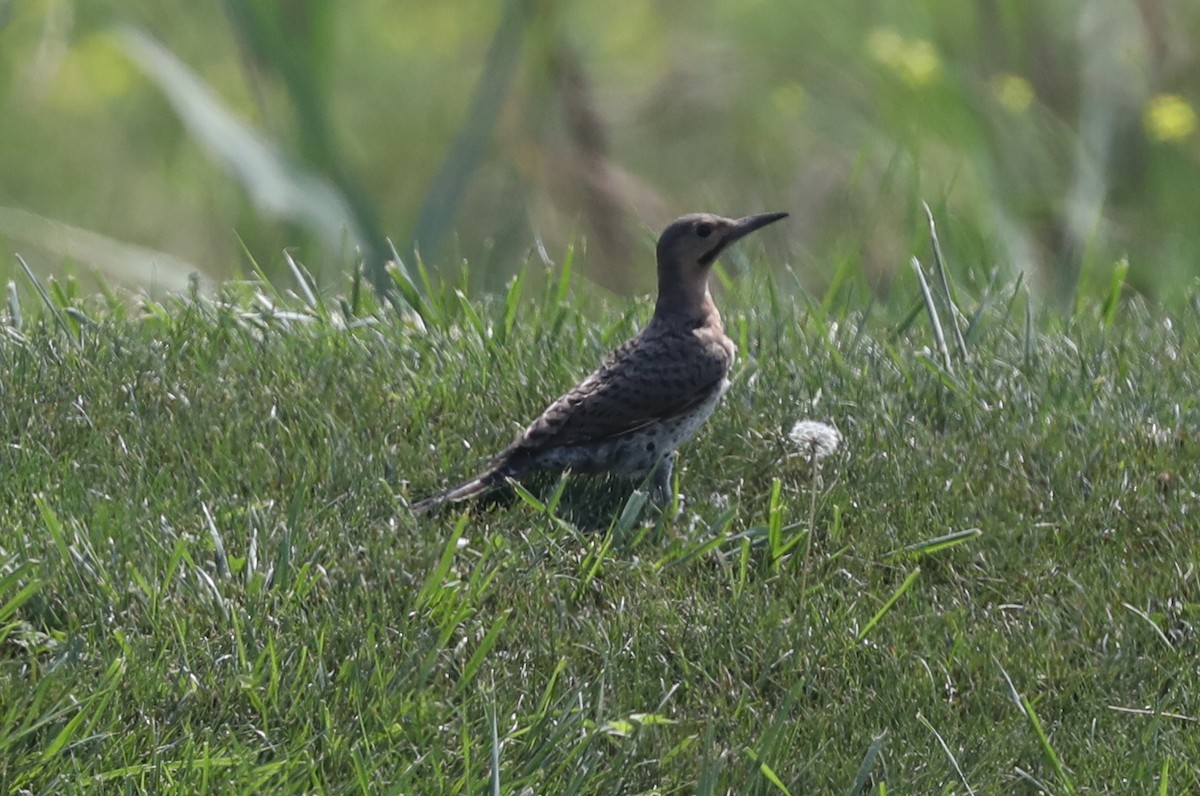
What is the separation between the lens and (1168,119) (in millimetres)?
9734

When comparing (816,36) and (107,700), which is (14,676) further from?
(816,36)

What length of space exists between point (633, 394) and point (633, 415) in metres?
0.07

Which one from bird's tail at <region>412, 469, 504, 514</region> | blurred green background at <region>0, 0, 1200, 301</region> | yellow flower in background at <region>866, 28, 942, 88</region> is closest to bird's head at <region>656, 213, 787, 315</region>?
blurred green background at <region>0, 0, 1200, 301</region>

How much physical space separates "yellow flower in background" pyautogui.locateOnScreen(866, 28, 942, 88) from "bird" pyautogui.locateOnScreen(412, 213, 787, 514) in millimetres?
4800

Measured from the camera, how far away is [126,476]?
475 cm

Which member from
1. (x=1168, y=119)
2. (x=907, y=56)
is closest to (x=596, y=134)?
(x=907, y=56)

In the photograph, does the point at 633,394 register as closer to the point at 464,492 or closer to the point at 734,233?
the point at 464,492

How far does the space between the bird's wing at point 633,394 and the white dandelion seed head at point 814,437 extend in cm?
38

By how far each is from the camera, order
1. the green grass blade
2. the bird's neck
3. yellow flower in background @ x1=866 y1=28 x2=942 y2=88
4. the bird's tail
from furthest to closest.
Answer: yellow flower in background @ x1=866 y1=28 x2=942 y2=88 < the bird's neck < the bird's tail < the green grass blade

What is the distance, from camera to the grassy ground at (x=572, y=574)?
3.79m

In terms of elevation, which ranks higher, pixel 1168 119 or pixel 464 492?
pixel 464 492

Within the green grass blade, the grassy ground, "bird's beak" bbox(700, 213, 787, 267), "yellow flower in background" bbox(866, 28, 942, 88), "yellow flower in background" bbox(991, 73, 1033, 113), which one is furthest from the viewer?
"yellow flower in background" bbox(991, 73, 1033, 113)

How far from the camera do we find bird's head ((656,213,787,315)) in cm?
552

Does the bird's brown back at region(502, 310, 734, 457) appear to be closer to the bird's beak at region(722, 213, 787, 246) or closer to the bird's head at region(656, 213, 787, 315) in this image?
the bird's head at region(656, 213, 787, 315)
